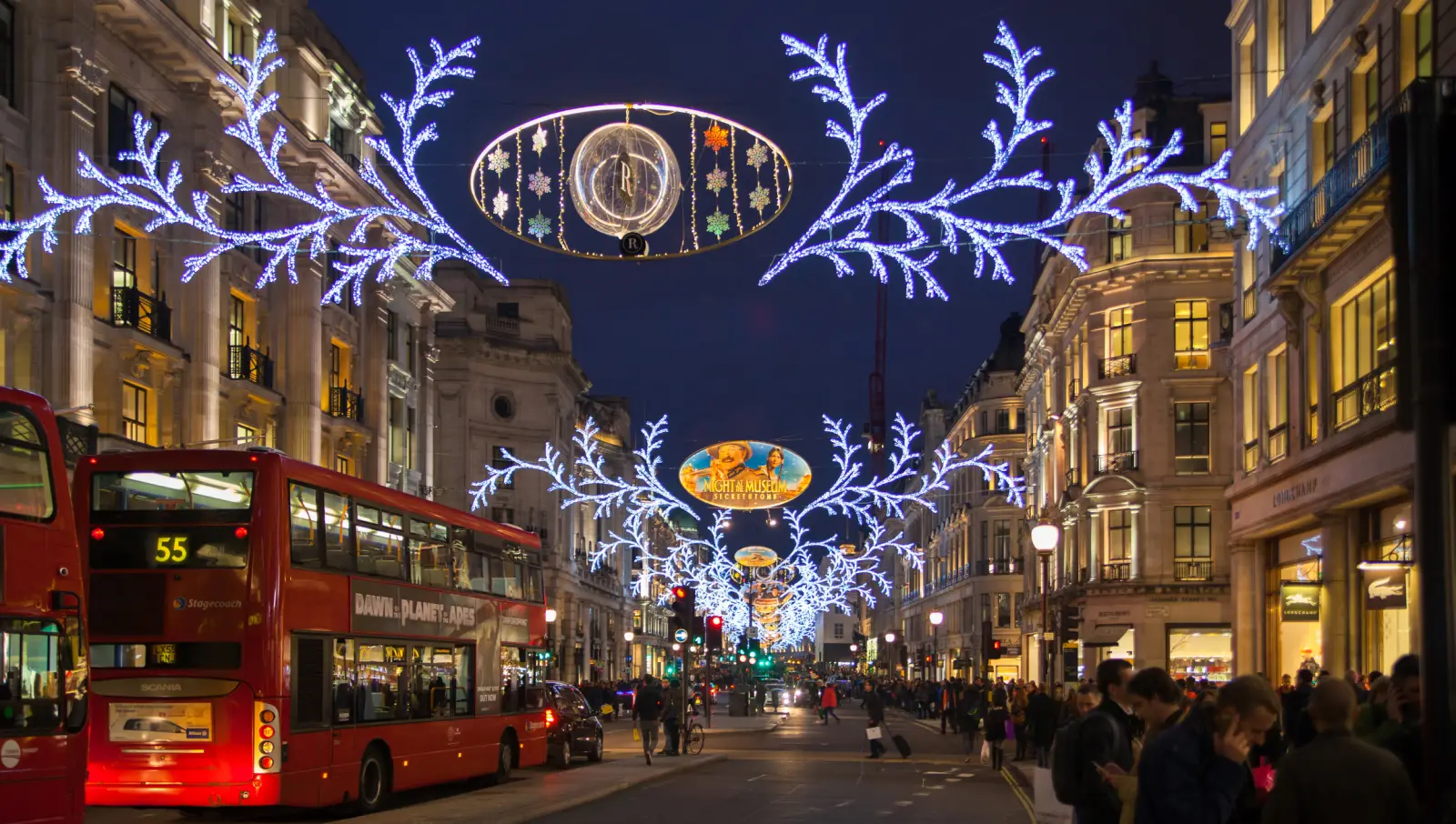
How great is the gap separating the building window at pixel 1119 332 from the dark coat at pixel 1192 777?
46.0 metres

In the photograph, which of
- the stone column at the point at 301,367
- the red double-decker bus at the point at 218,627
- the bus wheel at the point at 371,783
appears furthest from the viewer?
the stone column at the point at 301,367

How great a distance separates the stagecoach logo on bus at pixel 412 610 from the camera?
20.5 metres

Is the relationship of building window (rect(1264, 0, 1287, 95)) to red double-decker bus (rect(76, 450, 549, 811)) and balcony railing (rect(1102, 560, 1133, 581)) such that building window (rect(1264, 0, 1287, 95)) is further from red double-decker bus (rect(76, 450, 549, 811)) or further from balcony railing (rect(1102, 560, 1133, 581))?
balcony railing (rect(1102, 560, 1133, 581))

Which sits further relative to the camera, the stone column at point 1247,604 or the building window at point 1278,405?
the stone column at point 1247,604

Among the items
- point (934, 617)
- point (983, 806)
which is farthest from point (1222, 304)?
point (983, 806)

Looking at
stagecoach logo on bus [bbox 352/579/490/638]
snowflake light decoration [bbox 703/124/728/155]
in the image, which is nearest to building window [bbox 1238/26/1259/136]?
stagecoach logo on bus [bbox 352/579/490/638]

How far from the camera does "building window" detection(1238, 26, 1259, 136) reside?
34.3 meters

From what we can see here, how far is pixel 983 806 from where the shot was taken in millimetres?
23109

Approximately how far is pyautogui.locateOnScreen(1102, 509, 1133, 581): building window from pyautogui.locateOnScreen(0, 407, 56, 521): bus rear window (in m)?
42.5

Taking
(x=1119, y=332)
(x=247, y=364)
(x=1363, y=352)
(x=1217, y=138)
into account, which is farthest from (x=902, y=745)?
(x=1217, y=138)

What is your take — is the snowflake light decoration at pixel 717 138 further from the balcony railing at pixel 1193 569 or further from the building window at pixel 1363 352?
the balcony railing at pixel 1193 569

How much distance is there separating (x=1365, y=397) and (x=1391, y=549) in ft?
7.60

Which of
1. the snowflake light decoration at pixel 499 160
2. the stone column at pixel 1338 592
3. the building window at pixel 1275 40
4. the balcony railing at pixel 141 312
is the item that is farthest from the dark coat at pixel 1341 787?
the balcony railing at pixel 141 312

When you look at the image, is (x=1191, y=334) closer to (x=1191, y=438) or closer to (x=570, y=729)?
(x=1191, y=438)
